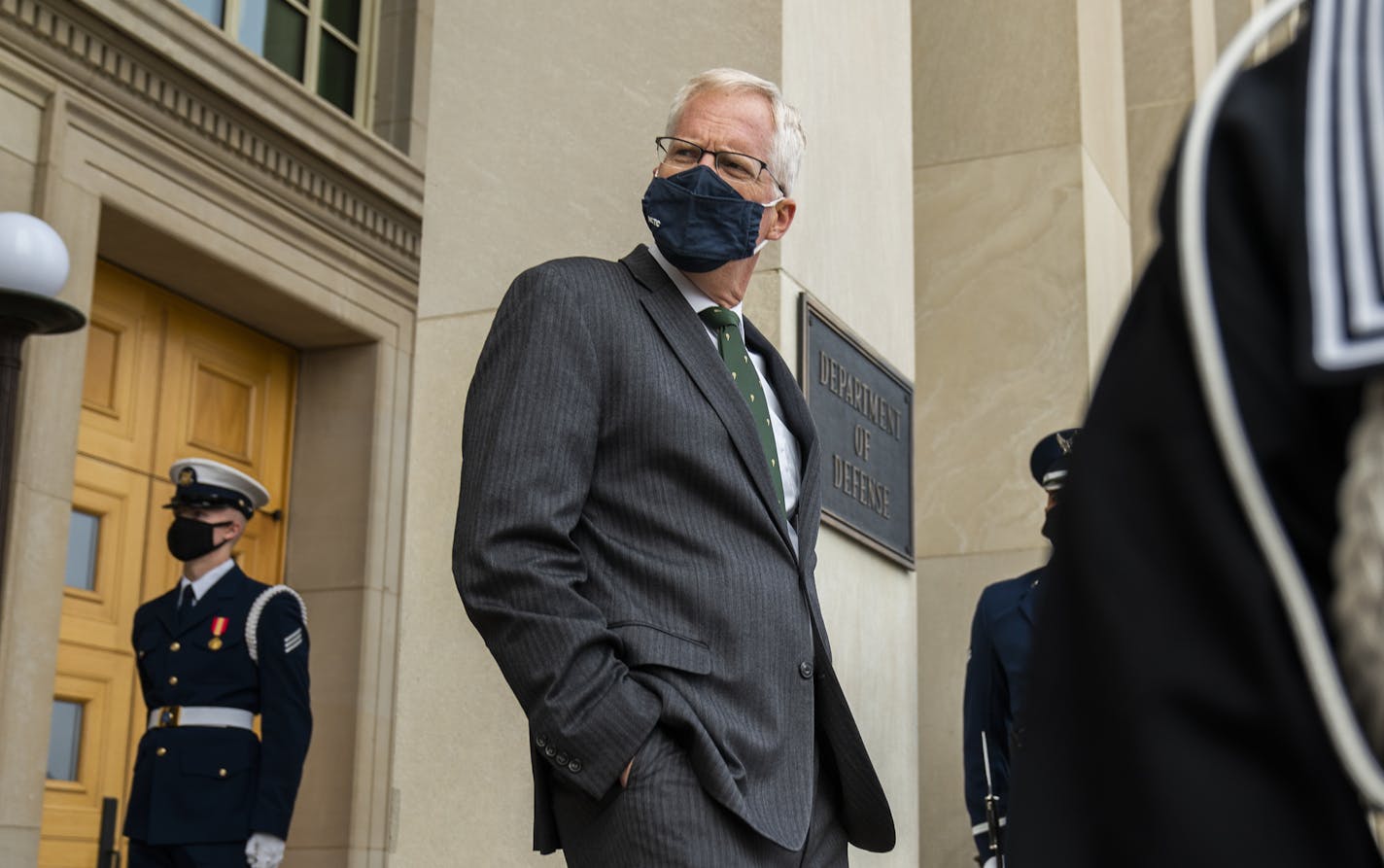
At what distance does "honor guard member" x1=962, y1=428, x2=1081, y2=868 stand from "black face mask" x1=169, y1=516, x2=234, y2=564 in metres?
2.84

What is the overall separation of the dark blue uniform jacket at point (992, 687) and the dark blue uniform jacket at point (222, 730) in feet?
7.68

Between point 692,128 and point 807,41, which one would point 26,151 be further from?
point 692,128

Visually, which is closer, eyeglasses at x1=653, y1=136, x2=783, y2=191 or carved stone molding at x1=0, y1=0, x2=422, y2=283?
eyeglasses at x1=653, y1=136, x2=783, y2=191

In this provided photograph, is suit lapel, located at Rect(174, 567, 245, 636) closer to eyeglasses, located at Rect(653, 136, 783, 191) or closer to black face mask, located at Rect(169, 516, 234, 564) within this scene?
black face mask, located at Rect(169, 516, 234, 564)

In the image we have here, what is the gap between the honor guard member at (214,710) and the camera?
6816 millimetres

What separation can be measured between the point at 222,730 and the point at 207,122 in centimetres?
342

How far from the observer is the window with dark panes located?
9672 millimetres

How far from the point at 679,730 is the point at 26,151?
6.11m

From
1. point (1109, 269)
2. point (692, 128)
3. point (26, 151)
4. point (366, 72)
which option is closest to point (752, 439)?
point (692, 128)

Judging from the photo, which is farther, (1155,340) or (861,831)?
(861,831)

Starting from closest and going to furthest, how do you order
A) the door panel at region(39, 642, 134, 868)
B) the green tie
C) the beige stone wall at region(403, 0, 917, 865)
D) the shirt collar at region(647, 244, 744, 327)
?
1. the green tie
2. the shirt collar at region(647, 244, 744, 327)
3. the beige stone wall at region(403, 0, 917, 865)
4. the door panel at region(39, 642, 134, 868)

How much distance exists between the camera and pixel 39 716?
7906 mm

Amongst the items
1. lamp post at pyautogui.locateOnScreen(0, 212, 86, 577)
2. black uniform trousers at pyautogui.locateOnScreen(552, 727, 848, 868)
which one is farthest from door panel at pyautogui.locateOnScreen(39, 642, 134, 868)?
black uniform trousers at pyautogui.locateOnScreen(552, 727, 848, 868)

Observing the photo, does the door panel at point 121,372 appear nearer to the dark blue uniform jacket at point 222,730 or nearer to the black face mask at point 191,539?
the black face mask at point 191,539
